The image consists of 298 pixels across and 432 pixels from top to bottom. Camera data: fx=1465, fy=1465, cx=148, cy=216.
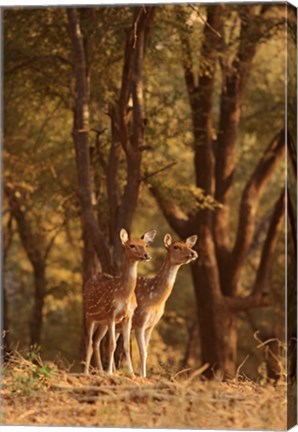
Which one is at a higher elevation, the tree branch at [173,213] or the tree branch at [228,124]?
the tree branch at [228,124]

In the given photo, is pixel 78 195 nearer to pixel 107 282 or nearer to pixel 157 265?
pixel 107 282

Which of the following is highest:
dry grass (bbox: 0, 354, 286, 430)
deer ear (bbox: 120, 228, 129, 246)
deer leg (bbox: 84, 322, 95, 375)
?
deer ear (bbox: 120, 228, 129, 246)

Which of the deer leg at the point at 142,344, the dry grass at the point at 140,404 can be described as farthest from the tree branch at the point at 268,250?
the dry grass at the point at 140,404

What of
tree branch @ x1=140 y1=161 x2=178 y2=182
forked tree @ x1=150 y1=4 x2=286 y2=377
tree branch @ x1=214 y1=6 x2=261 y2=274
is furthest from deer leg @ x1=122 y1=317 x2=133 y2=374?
tree branch @ x1=214 y1=6 x2=261 y2=274

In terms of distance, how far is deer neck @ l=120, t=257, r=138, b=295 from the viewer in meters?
12.3

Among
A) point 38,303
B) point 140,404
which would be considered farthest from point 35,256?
point 140,404

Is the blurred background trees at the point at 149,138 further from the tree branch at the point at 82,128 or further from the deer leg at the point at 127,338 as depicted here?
the deer leg at the point at 127,338

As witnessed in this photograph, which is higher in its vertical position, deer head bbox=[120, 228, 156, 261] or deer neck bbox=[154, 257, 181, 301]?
deer head bbox=[120, 228, 156, 261]

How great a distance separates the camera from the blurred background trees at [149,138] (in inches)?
519

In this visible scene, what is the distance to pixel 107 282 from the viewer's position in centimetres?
1251

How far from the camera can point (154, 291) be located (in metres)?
12.4

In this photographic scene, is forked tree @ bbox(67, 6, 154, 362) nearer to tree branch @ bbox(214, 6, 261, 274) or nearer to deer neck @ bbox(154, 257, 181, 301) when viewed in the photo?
deer neck @ bbox(154, 257, 181, 301)

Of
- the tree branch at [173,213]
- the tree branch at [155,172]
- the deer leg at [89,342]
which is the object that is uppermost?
the tree branch at [155,172]

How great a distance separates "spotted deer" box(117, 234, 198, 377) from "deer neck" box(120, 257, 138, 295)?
0.07 meters
